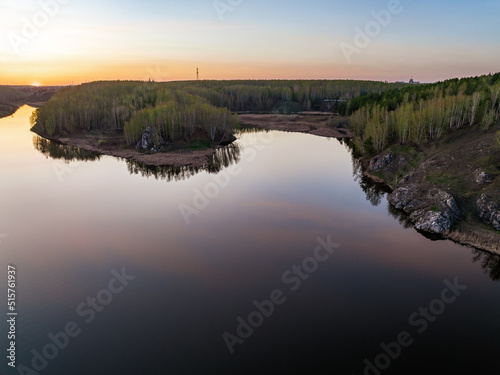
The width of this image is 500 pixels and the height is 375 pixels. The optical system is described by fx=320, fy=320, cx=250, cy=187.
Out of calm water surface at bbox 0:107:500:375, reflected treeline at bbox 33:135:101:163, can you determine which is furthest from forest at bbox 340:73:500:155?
reflected treeline at bbox 33:135:101:163

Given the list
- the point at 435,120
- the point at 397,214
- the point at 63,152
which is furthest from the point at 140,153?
the point at 435,120

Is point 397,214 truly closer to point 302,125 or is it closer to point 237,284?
point 237,284

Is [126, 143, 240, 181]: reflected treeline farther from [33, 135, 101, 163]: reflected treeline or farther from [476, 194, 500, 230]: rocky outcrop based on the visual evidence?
[476, 194, 500, 230]: rocky outcrop

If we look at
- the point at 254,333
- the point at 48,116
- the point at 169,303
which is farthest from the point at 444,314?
the point at 48,116

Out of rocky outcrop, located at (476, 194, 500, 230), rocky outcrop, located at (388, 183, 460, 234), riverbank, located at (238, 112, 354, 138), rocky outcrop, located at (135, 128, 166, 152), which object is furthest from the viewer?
riverbank, located at (238, 112, 354, 138)

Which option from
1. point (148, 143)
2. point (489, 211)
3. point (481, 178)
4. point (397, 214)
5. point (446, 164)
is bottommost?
point (397, 214)
